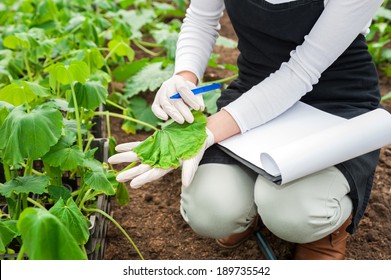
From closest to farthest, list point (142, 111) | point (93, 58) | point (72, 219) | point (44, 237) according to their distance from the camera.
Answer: point (44, 237) → point (72, 219) → point (93, 58) → point (142, 111)

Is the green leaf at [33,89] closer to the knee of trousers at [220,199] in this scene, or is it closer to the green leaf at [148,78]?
the knee of trousers at [220,199]

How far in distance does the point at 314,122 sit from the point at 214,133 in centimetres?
22

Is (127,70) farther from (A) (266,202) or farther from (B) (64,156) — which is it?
(A) (266,202)

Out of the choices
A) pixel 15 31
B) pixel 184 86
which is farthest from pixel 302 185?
pixel 15 31

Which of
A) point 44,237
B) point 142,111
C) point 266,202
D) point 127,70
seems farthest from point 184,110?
point 127,70

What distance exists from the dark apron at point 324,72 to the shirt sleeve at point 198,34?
0.07 m

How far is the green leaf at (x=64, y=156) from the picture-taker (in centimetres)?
131

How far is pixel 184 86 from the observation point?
1348mm

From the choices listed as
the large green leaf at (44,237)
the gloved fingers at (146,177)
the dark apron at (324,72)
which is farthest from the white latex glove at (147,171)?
the large green leaf at (44,237)

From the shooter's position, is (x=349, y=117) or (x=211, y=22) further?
(x=211, y=22)

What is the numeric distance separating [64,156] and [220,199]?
340 mm

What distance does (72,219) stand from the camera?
46.4 inches

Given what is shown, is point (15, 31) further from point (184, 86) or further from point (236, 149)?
point (236, 149)
